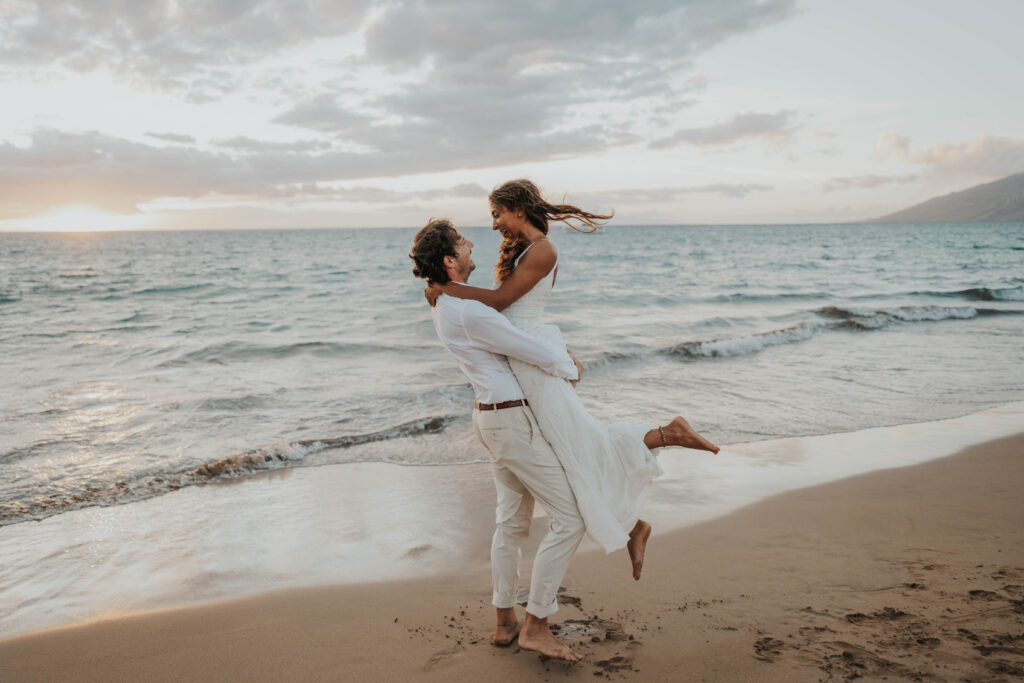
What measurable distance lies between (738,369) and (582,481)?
32.2 ft

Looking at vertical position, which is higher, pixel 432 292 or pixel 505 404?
pixel 432 292

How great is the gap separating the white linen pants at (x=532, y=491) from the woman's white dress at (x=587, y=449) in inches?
2.2

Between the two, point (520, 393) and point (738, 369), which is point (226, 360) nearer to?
point (738, 369)

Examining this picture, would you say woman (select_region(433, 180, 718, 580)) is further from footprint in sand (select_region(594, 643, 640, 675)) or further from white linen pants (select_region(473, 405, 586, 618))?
footprint in sand (select_region(594, 643, 640, 675))

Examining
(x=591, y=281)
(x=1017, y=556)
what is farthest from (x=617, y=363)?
(x=591, y=281)

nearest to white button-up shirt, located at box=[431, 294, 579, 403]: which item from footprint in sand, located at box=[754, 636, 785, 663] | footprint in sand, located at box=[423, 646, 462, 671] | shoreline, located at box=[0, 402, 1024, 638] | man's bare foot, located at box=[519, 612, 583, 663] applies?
man's bare foot, located at box=[519, 612, 583, 663]

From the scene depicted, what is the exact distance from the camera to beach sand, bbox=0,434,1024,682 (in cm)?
322

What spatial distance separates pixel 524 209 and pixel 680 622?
2.45m

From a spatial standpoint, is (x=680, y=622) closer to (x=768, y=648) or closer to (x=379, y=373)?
(x=768, y=648)

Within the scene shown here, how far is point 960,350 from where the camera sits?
13.4m

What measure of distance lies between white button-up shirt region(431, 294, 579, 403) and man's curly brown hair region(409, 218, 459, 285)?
118 millimetres

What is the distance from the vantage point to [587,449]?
3.23m

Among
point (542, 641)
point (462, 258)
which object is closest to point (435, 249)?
point (462, 258)

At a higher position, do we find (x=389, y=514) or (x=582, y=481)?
(x=582, y=481)
